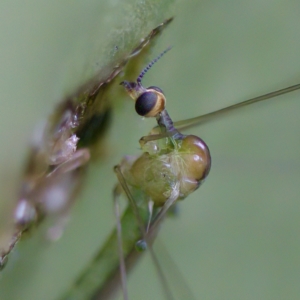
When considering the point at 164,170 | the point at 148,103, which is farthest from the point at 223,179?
the point at 148,103

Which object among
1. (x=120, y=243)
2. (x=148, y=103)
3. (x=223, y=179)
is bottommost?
(x=223, y=179)

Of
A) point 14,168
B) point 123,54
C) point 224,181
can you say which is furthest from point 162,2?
point 224,181

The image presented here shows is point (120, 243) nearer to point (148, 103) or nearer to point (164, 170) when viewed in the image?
point (164, 170)

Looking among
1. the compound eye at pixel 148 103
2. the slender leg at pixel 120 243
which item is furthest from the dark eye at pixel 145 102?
the slender leg at pixel 120 243

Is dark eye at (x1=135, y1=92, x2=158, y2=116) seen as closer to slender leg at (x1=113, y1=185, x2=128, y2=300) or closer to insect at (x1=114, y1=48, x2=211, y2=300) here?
insect at (x1=114, y1=48, x2=211, y2=300)

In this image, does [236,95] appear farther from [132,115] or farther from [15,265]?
[15,265]

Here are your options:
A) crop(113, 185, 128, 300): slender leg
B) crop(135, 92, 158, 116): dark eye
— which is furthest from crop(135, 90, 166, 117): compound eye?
crop(113, 185, 128, 300): slender leg

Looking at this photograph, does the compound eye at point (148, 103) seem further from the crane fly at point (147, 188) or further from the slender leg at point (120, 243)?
the slender leg at point (120, 243)
